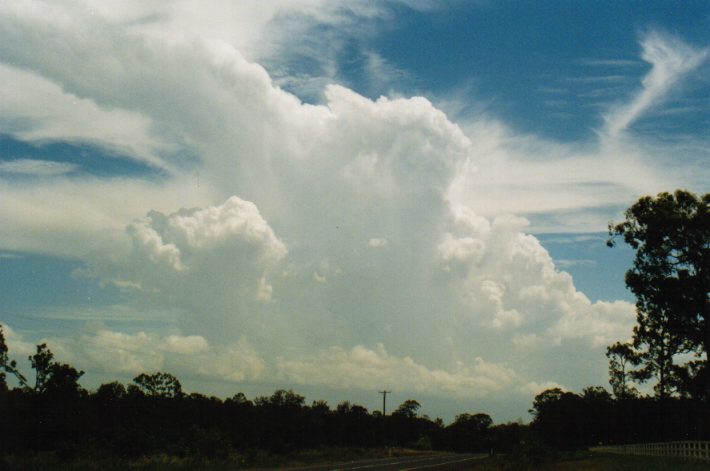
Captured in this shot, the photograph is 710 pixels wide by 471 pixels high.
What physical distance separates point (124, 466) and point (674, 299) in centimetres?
3287

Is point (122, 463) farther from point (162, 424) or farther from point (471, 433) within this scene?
point (471, 433)

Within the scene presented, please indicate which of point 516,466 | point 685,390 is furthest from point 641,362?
point 516,466

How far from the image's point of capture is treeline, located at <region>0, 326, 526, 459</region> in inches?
1870

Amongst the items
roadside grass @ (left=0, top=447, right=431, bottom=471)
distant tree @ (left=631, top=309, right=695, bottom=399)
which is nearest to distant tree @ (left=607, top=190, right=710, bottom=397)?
distant tree @ (left=631, top=309, right=695, bottom=399)

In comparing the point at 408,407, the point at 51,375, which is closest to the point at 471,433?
the point at 408,407

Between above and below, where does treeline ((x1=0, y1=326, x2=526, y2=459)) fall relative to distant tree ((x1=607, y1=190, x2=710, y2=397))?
below

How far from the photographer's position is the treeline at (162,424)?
4751 cm

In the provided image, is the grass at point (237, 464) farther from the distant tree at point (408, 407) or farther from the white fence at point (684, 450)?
the distant tree at point (408, 407)

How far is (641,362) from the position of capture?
54500 millimetres

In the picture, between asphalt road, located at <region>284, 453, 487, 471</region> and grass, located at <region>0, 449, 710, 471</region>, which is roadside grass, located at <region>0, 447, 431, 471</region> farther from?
asphalt road, located at <region>284, 453, 487, 471</region>

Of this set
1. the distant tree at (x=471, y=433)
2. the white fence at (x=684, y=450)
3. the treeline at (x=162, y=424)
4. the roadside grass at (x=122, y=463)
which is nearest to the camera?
the roadside grass at (x=122, y=463)

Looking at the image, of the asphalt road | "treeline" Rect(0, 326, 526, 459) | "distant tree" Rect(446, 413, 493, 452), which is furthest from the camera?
"distant tree" Rect(446, 413, 493, 452)

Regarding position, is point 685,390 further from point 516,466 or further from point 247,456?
point 247,456

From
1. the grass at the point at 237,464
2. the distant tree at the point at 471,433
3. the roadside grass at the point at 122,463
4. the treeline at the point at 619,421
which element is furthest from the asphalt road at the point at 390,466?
the distant tree at the point at 471,433
